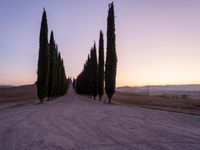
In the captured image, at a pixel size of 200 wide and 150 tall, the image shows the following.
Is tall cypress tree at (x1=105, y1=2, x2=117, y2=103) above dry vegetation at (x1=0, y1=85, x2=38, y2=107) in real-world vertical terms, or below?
above

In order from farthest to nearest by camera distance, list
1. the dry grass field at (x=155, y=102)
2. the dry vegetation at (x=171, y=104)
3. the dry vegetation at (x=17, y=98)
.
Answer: the dry vegetation at (x=17, y=98), the dry grass field at (x=155, y=102), the dry vegetation at (x=171, y=104)

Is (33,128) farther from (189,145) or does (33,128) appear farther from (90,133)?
(189,145)

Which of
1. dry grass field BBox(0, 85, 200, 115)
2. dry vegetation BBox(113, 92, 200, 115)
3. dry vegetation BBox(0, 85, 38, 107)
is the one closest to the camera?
dry vegetation BBox(113, 92, 200, 115)

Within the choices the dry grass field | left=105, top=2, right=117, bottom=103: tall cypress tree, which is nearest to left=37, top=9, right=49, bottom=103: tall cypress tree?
the dry grass field

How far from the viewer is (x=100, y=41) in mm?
41406

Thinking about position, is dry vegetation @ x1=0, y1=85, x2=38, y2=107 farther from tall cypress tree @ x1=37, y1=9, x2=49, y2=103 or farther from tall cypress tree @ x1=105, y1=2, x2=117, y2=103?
tall cypress tree @ x1=105, y1=2, x2=117, y2=103

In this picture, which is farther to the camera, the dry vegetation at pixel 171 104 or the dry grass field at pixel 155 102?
the dry grass field at pixel 155 102

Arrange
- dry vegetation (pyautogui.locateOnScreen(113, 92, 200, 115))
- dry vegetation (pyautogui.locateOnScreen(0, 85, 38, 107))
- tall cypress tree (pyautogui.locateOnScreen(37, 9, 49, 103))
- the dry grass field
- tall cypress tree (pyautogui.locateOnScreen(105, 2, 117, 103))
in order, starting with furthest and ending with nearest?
dry vegetation (pyautogui.locateOnScreen(0, 85, 38, 107)) < tall cypress tree (pyautogui.locateOnScreen(37, 9, 49, 103)) < tall cypress tree (pyautogui.locateOnScreen(105, 2, 117, 103)) < the dry grass field < dry vegetation (pyautogui.locateOnScreen(113, 92, 200, 115))

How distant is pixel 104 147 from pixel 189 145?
2.16 m

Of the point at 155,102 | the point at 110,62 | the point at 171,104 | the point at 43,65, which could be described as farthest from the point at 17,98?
the point at 171,104

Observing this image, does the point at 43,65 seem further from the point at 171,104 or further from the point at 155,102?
the point at 155,102

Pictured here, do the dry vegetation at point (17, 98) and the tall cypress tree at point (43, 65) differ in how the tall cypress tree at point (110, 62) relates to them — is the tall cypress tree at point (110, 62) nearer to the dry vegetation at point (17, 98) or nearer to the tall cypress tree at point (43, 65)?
the tall cypress tree at point (43, 65)

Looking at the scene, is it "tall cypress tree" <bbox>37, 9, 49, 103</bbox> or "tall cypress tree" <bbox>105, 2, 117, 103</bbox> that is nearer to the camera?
"tall cypress tree" <bbox>105, 2, 117, 103</bbox>

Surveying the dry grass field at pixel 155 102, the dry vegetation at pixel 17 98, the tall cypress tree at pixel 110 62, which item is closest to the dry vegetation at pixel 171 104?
the dry grass field at pixel 155 102
